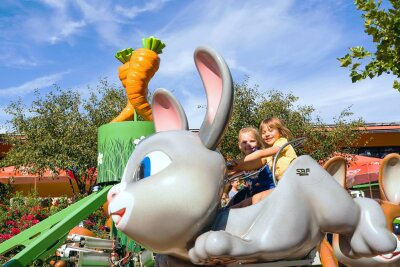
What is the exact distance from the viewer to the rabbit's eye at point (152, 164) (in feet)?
8.20

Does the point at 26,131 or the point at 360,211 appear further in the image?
the point at 26,131

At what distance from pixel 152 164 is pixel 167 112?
62 cm

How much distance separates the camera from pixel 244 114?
15641 millimetres

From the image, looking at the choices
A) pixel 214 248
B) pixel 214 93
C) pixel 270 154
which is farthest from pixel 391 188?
pixel 214 248

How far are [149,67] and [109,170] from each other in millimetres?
1220

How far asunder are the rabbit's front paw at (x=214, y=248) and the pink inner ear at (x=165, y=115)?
34.9 inches

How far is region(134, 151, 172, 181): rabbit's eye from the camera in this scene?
2498 millimetres

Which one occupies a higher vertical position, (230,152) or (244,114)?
(244,114)

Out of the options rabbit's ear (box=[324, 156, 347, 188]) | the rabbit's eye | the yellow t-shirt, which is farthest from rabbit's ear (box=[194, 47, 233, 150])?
rabbit's ear (box=[324, 156, 347, 188])

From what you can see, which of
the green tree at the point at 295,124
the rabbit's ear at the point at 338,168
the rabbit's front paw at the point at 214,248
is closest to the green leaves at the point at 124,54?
the rabbit's ear at the point at 338,168

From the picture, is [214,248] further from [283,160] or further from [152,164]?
[283,160]

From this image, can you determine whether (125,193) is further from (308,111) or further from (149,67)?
(308,111)

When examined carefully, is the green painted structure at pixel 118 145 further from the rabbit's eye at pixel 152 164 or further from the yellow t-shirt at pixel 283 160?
the rabbit's eye at pixel 152 164

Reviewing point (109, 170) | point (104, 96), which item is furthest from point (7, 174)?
point (109, 170)
